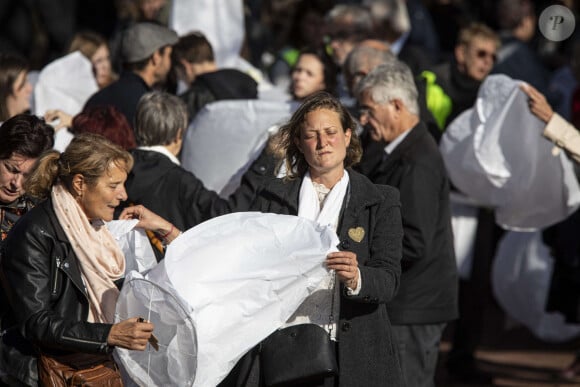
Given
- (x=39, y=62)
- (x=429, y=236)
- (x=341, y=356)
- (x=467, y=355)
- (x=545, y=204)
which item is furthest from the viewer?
(x=39, y=62)

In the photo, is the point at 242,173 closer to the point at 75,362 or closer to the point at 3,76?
the point at 3,76

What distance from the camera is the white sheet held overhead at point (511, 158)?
253 inches

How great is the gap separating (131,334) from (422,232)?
70.6 inches

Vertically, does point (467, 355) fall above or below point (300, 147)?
below

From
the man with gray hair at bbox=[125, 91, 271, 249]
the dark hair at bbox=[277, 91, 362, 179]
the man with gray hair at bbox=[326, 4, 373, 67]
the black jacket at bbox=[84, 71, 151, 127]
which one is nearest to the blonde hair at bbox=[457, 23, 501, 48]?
the man with gray hair at bbox=[326, 4, 373, 67]

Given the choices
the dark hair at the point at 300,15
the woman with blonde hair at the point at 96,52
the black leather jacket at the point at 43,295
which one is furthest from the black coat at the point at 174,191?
the dark hair at the point at 300,15

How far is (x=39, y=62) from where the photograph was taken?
9969 mm

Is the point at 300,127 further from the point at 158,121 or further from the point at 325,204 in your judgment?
the point at 158,121

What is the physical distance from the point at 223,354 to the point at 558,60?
685 centimetres

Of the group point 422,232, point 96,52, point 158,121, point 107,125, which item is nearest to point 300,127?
point 422,232

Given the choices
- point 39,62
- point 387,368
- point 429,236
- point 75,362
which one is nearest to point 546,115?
point 429,236

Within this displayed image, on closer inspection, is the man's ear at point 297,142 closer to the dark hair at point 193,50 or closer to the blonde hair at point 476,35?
the dark hair at point 193,50

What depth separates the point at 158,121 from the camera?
5.58 meters

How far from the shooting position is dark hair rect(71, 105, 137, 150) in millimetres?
5543
